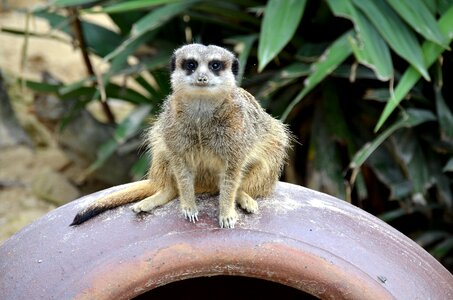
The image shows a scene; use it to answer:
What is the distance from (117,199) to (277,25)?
169cm

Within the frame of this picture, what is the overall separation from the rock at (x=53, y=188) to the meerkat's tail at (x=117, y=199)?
7.82 feet

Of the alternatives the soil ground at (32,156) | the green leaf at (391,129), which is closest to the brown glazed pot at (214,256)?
the green leaf at (391,129)

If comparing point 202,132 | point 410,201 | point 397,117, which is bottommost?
point 410,201

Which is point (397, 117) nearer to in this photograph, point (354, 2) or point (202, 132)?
point (354, 2)

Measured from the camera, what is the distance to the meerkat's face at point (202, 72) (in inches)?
87.7

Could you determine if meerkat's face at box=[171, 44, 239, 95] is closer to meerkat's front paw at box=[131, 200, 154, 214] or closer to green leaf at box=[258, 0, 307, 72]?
meerkat's front paw at box=[131, 200, 154, 214]

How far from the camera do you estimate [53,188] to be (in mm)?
4730

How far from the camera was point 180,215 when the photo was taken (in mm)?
2127

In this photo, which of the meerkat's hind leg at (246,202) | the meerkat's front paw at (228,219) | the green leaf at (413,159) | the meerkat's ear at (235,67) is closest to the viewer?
the meerkat's front paw at (228,219)

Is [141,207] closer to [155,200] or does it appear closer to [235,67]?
[155,200]

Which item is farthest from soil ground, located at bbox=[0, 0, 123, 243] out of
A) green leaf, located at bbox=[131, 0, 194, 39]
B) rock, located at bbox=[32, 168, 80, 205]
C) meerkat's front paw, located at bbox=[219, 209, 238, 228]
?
meerkat's front paw, located at bbox=[219, 209, 238, 228]

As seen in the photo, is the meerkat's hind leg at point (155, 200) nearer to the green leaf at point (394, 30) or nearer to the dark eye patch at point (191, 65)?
the dark eye patch at point (191, 65)

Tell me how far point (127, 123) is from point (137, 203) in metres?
2.18

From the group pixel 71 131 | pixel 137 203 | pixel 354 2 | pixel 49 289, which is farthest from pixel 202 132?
pixel 71 131
